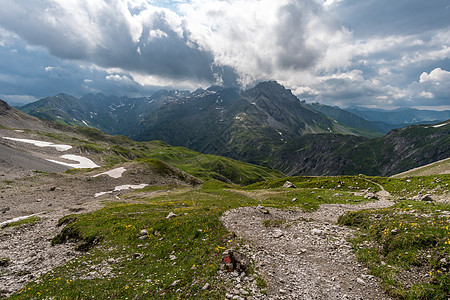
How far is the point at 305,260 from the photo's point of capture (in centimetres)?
1486

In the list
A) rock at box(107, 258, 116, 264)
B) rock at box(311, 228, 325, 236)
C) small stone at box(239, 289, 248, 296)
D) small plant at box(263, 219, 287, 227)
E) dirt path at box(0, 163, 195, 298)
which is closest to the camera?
small stone at box(239, 289, 248, 296)

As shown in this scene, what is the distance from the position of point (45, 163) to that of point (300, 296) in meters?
124

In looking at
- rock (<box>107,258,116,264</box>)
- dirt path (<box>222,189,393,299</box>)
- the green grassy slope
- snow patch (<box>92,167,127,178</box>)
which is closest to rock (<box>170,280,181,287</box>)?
the green grassy slope

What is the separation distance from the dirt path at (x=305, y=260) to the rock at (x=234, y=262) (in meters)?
1.03

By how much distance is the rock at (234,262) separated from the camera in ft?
43.7

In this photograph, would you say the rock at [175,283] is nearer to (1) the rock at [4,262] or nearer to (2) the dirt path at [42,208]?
(2) the dirt path at [42,208]

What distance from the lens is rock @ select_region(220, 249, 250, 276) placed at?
1330 centimetres

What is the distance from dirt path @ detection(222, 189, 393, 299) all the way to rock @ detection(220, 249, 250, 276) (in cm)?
103

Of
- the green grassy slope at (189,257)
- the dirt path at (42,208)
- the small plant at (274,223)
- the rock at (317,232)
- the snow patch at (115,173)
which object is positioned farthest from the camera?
the snow patch at (115,173)

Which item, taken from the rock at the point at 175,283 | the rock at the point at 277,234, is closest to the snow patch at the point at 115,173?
the rock at the point at 277,234

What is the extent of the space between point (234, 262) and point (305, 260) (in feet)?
18.1

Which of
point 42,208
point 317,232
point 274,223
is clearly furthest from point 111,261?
point 42,208

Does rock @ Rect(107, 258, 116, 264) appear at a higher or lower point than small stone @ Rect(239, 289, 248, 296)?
lower

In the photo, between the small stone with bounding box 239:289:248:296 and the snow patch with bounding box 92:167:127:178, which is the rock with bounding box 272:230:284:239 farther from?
the snow patch with bounding box 92:167:127:178
